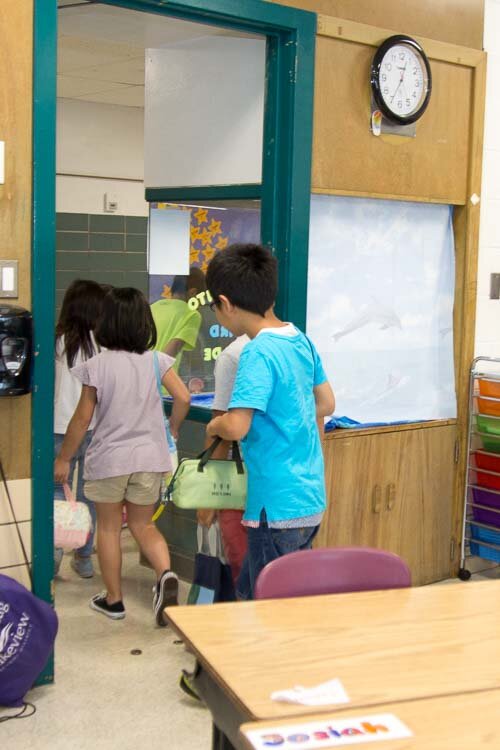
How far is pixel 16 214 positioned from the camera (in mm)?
3311

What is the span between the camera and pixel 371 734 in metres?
1.66

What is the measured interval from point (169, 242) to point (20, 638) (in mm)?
2168

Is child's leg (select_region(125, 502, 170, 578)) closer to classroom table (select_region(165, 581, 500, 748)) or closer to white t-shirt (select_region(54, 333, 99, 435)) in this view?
white t-shirt (select_region(54, 333, 99, 435))

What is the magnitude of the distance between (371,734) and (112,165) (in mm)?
7285

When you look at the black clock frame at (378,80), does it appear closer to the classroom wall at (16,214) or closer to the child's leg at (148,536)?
the classroom wall at (16,214)

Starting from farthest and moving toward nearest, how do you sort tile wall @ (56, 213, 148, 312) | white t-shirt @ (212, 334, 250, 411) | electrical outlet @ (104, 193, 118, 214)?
electrical outlet @ (104, 193, 118, 214) < tile wall @ (56, 213, 148, 312) < white t-shirt @ (212, 334, 250, 411)

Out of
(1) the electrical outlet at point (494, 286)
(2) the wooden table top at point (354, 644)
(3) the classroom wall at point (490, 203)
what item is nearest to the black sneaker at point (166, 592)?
(2) the wooden table top at point (354, 644)

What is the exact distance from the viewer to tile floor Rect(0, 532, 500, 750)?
3125mm

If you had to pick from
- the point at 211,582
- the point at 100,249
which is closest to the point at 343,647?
the point at 211,582

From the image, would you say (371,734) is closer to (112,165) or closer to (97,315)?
(97,315)

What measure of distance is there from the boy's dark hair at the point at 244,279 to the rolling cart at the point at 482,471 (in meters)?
1.99

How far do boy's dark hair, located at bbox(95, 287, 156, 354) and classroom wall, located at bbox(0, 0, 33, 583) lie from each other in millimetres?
676

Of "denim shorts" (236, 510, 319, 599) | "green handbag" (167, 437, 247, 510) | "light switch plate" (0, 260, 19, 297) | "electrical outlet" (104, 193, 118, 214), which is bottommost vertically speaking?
"denim shorts" (236, 510, 319, 599)

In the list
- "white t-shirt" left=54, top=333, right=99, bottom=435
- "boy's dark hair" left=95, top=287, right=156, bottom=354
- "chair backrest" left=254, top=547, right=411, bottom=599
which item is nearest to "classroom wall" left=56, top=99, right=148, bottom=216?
"white t-shirt" left=54, top=333, right=99, bottom=435
